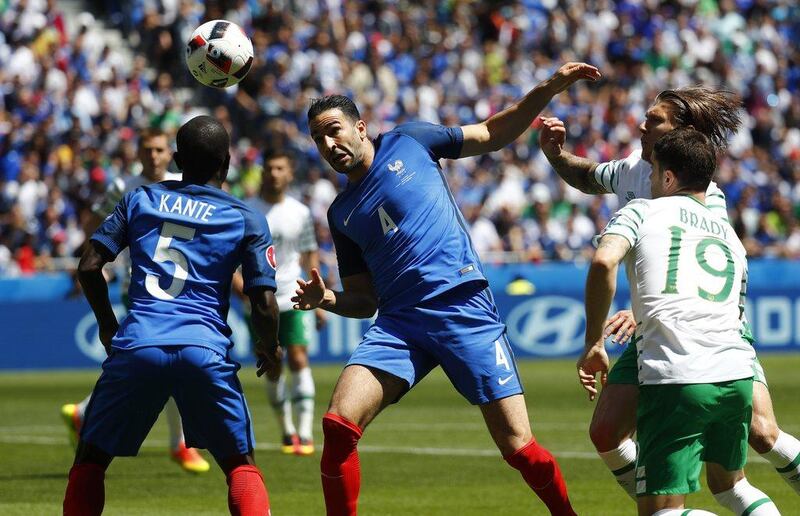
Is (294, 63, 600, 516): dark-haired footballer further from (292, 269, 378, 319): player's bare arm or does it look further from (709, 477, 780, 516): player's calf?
(709, 477, 780, 516): player's calf

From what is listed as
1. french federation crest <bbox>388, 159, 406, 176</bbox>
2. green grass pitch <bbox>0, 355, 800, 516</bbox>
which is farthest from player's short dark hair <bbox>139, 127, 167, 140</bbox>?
french federation crest <bbox>388, 159, 406, 176</bbox>

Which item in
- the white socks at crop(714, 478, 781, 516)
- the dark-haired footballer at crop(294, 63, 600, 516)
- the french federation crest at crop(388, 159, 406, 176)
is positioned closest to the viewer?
the white socks at crop(714, 478, 781, 516)

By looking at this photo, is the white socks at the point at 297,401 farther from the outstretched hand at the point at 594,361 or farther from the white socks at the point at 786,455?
the outstretched hand at the point at 594,361

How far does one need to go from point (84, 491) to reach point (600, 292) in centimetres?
249

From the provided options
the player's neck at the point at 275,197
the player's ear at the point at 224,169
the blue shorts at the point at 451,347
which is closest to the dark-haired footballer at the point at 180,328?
the player's ear at the point at 224,169

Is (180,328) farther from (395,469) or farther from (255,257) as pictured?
(395,469)

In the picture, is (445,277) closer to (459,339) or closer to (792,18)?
(459,339)

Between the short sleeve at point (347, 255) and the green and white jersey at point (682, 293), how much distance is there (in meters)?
1.90

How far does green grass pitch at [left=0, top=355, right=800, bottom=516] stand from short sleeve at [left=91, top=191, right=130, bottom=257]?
9.86ft

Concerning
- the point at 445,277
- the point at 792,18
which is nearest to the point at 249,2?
the point at 792,18

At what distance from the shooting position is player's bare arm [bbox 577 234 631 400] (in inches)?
230

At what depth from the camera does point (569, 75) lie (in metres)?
7.52

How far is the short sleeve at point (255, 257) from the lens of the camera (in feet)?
21.5

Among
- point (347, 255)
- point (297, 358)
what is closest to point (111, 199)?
point (297, 358)
